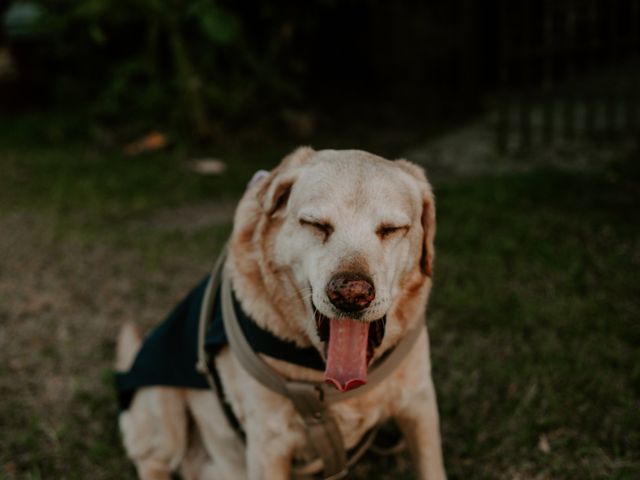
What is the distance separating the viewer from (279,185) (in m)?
2.13

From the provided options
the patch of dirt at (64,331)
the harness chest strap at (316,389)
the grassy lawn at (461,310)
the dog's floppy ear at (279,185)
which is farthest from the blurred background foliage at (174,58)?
the harness chest strap at (316,389)

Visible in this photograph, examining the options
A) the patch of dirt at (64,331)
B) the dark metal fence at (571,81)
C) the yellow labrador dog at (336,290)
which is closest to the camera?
the yellow labrador dog at (336,290)

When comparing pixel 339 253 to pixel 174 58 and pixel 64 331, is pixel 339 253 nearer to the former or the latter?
pixel 64 331

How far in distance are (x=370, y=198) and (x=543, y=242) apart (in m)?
2.91

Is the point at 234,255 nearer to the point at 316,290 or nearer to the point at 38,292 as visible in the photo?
the point at 316,290

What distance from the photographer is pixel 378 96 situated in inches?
392

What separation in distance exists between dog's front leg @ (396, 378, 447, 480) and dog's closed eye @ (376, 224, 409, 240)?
0.63 m

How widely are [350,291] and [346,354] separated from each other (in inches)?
9.7

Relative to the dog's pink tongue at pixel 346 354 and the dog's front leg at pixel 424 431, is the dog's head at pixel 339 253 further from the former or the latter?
the dog's front leg at pixel 424 431

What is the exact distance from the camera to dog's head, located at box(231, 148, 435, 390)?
1.90 meters

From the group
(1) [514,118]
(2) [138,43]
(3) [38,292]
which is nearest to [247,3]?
(2) [138,43]

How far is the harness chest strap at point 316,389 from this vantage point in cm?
211

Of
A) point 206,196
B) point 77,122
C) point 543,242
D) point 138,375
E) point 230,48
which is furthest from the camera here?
point 77,122

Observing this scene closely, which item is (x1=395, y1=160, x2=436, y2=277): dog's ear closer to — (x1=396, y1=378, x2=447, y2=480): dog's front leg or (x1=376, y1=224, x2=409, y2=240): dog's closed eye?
(x1=376, y1=224, x2=409, y2=240): dog's closed eye
